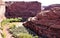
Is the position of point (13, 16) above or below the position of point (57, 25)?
below

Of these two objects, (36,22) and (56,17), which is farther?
(36,22)

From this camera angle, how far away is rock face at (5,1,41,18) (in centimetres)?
2073

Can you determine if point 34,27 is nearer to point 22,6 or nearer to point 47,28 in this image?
point 47,28

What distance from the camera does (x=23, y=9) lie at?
21219mm

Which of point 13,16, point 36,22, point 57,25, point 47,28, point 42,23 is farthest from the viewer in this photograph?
point 13,16

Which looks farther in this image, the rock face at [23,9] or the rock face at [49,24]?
the rock face at [23,9]

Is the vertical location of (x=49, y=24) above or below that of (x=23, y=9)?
above

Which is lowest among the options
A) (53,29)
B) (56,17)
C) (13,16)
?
(13,16)

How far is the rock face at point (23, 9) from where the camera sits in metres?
20.7

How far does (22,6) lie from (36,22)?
996 centimetres

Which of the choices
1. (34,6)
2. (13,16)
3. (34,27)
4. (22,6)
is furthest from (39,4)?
(34,27)

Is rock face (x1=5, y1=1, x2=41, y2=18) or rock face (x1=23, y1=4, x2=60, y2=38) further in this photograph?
rock face (x1=5, y1=1, x2=41, y2=18)

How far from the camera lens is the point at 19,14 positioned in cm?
2105

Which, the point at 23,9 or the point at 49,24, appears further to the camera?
the point at 23,9
